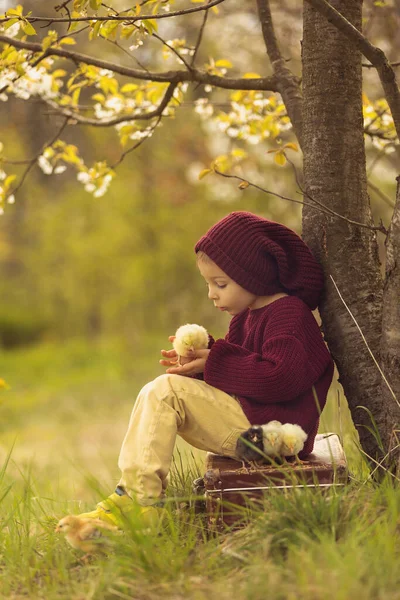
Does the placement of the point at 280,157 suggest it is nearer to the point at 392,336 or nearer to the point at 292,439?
the point at 392,336

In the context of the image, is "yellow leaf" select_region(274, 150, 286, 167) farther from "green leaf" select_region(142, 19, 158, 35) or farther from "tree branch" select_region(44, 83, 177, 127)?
"green leaf" select_region(142, 19, 158, 35)

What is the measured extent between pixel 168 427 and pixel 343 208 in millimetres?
1072

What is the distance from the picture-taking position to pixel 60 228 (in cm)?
1422

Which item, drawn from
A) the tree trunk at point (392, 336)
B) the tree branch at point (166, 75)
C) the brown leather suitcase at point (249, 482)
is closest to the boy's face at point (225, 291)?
the tree trunk at point (392, 336)

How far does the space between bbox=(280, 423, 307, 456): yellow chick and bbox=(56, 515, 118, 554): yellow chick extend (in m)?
0.62

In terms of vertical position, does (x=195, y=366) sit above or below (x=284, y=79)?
below

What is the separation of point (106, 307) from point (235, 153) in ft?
32.6

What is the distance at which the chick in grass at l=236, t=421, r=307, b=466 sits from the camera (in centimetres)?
242

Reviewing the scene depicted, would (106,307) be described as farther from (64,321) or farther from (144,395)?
(144,395)

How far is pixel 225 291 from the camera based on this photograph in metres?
2.80

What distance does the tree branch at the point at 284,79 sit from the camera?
3154 millimetres

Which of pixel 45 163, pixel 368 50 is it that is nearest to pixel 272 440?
pixel 368 50

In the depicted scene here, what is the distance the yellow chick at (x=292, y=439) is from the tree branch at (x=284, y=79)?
126cm

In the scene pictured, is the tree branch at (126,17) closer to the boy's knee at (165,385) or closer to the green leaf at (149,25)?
the green leaf at (149,25)
